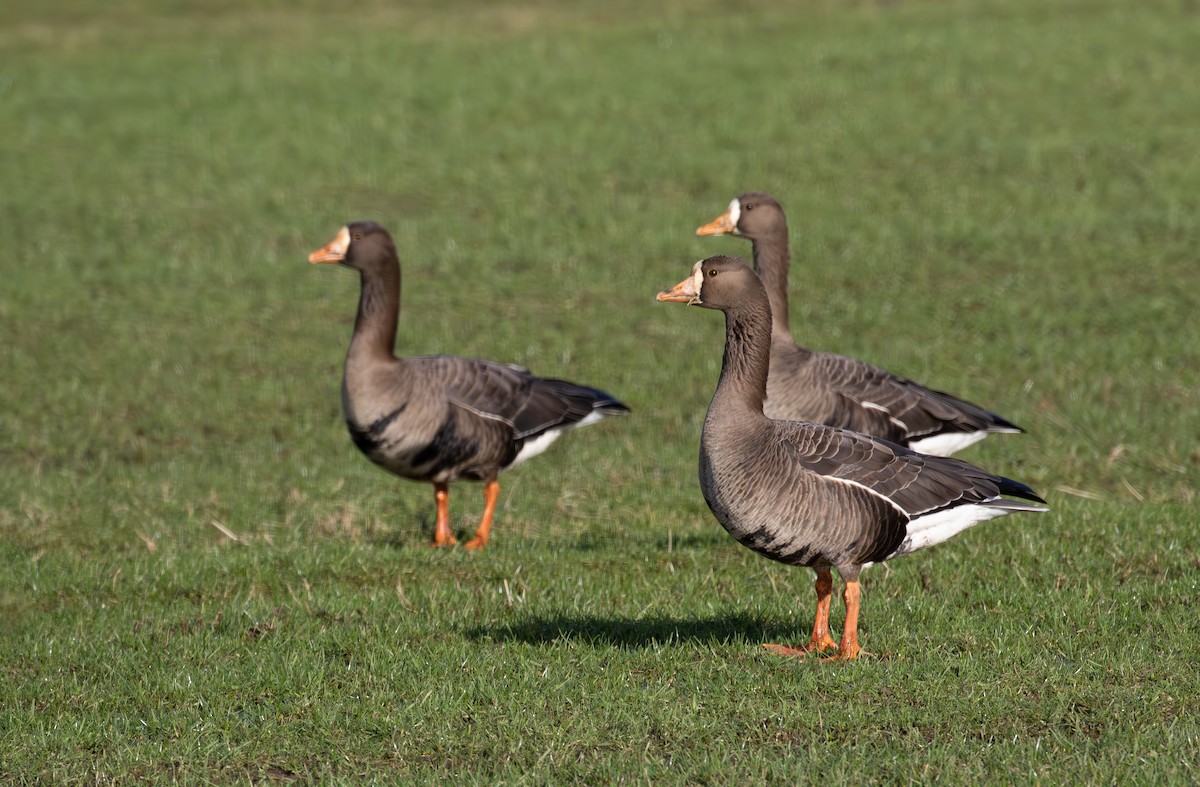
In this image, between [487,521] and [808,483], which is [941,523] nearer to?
[808,483]

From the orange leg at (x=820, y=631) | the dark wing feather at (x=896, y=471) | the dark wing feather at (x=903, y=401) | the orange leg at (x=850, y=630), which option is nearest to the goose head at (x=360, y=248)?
the dark wing feather at (x=903, y=401)

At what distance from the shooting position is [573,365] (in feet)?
56.2

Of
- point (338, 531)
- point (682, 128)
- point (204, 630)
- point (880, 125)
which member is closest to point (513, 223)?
point (682, 128)

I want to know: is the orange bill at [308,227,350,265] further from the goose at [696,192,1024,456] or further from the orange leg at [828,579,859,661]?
the orange leg at [828,579,859,661]

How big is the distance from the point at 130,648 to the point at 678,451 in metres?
6.46

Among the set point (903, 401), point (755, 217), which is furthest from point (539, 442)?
point (903, 401)

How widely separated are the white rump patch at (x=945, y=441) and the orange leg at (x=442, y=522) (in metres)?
3.80

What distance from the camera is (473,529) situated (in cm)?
1273

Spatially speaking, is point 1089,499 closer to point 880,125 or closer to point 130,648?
point 130,648

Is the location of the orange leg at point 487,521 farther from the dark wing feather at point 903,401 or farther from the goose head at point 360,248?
the dark wing feather at point 903,401

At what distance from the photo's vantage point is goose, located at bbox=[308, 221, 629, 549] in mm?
11727

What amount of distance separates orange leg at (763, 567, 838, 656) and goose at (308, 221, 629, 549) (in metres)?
3.62

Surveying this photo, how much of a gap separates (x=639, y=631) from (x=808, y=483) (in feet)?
5.20

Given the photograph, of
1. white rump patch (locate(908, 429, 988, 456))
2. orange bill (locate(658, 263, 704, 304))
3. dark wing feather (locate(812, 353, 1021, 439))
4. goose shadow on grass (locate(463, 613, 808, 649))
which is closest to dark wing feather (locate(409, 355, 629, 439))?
dark wing feather (locate(812, 353, 1021, 439))
